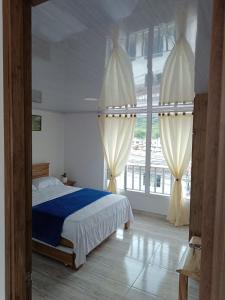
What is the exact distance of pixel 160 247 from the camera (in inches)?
127

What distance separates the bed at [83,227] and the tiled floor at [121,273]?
0.15m

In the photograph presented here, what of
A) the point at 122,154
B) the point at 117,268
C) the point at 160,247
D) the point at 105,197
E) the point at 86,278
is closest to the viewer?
the point at 86,278

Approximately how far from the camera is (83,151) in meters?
5.21

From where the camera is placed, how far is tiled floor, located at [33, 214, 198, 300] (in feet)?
7.31

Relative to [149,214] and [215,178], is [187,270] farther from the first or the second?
[149,214]

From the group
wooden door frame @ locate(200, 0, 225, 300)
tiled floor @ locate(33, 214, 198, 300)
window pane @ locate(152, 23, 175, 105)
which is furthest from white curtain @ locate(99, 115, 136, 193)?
wooden door frame @ locate(200, 0, 225, 300)

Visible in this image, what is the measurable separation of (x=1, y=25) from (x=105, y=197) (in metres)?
3.09

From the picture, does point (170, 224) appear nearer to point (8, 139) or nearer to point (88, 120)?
point (88, 120)

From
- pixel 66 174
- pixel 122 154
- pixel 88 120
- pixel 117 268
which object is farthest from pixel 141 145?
pixel 117 268

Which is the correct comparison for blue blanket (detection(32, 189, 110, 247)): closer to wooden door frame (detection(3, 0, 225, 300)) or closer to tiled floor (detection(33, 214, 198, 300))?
tiled floor (detection(33, 214, 198, 300))

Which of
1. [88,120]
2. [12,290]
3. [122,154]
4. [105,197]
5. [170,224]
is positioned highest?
[88,120]

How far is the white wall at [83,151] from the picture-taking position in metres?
5.03

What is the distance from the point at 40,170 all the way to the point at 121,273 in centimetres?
293

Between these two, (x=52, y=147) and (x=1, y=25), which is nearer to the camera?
(x=1, y=25)
